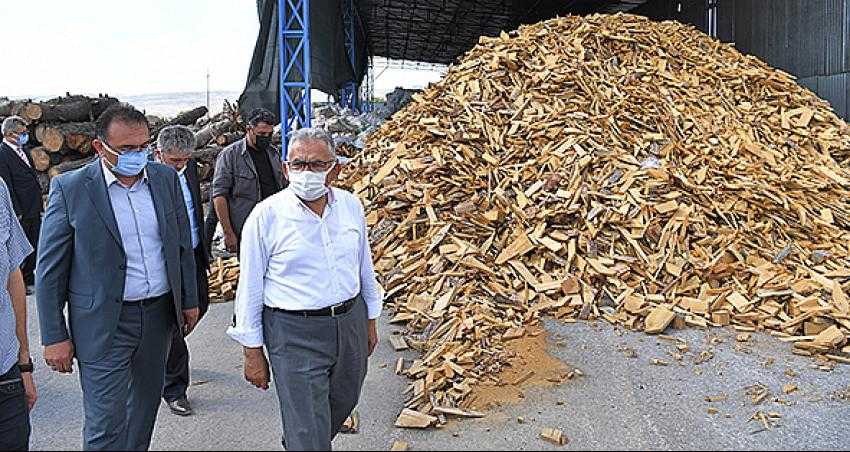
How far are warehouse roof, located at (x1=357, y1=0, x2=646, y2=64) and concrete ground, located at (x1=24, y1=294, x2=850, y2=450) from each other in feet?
62.9

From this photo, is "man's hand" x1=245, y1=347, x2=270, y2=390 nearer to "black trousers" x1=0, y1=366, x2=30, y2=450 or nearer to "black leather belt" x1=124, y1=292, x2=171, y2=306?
"black leather belt" x1=124, y1=292, x2=171, y2=306

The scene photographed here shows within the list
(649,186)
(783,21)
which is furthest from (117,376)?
(783,21)

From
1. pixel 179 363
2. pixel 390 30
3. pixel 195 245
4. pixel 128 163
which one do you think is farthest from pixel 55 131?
pixel 390 30

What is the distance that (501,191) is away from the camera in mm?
8031

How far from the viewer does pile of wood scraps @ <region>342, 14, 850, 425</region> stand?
20.9 ft

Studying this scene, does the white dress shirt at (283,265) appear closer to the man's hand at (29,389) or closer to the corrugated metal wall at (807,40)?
the man's hand at (29,389)

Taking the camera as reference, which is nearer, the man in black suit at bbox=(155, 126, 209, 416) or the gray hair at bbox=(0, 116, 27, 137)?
the man in black suit at bbox=(155, 126, 209, 416)

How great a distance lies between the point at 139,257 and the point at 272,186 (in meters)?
2.79

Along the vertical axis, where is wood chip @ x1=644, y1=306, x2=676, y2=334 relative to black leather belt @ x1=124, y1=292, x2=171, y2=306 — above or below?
below

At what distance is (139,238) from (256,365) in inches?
33.1

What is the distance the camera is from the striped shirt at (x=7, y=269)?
3.07 meters

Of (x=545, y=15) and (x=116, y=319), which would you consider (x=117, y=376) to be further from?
(x=545, y=15)

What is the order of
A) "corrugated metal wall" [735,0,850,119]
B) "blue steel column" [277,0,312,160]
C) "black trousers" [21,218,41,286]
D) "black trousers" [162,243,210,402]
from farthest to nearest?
"blue steel column" [277,0,312,160] < "corrugated metal wall" [735,0,850,119] < "black trousers" [21,218,41,286] < "black trousers" [162,243,210,402]

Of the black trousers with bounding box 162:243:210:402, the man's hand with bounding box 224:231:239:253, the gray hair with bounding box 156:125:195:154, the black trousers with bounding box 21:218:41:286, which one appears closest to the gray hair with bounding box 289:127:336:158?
the gray hair with bounding box 156:125:195:154
